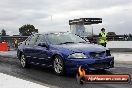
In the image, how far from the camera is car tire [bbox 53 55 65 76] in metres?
12.5

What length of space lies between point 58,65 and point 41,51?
1.40 metres

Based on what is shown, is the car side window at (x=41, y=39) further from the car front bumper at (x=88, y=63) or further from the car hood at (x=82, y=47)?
the car front bumper at (x=88, y=63)

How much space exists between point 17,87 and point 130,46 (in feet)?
81.2

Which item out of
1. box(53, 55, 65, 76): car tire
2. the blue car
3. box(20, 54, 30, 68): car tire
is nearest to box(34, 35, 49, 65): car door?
the blue car

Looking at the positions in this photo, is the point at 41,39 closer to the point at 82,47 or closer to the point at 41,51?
the point at 41,51

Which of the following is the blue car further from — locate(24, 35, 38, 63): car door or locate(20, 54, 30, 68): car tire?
locate(20, 54, 30, 68): car tire

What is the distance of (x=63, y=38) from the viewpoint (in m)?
13.7

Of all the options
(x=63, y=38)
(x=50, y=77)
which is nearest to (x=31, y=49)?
(x=63, y=38)

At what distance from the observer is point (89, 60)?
1202 centimetres

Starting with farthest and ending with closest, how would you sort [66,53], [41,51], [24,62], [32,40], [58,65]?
[24,62] → [32,40] → [41,51] → [58,65] → [66,53]

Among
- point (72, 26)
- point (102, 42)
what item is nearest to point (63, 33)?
point (102, 42)

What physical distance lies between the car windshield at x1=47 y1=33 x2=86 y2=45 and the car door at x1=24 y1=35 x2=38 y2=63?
3.10 feet

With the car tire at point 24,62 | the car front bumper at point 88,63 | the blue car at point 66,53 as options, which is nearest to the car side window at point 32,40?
the blue car at point 66,53

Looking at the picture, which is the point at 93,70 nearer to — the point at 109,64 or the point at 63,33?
the point at 109,64
